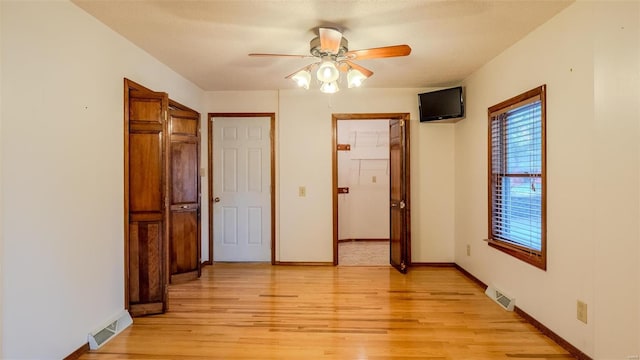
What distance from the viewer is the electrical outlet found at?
81.3 inches

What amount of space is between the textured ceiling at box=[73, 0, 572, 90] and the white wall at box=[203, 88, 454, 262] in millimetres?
876

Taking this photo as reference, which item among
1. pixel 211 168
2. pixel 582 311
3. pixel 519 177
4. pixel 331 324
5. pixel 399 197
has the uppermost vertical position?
pixel 211 168

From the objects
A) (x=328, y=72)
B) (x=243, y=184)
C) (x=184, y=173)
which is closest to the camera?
(x=328, y=72)

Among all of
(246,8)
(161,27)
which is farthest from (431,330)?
(161,27)

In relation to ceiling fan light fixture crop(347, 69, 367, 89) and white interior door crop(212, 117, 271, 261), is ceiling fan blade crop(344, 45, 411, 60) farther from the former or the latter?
white interior door crop(212, 117, 271, 261)

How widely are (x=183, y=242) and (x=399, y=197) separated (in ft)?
8.89

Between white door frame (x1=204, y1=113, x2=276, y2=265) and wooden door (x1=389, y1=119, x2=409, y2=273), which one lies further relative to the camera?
white door frame (x1=204, y1=113, x2=276, y2=265)

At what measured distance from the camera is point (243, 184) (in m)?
4.52

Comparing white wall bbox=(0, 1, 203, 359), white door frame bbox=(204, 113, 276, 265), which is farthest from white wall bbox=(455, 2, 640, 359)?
white wall bbox=(0, 1, 203, 359)

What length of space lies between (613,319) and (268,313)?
2.40 metres

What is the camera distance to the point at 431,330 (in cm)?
250

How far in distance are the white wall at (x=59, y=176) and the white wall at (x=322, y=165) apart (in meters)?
2.02

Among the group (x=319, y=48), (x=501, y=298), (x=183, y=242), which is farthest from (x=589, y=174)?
(x=183, y=242)

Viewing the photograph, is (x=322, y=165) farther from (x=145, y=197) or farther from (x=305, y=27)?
(x=145, y=197)
